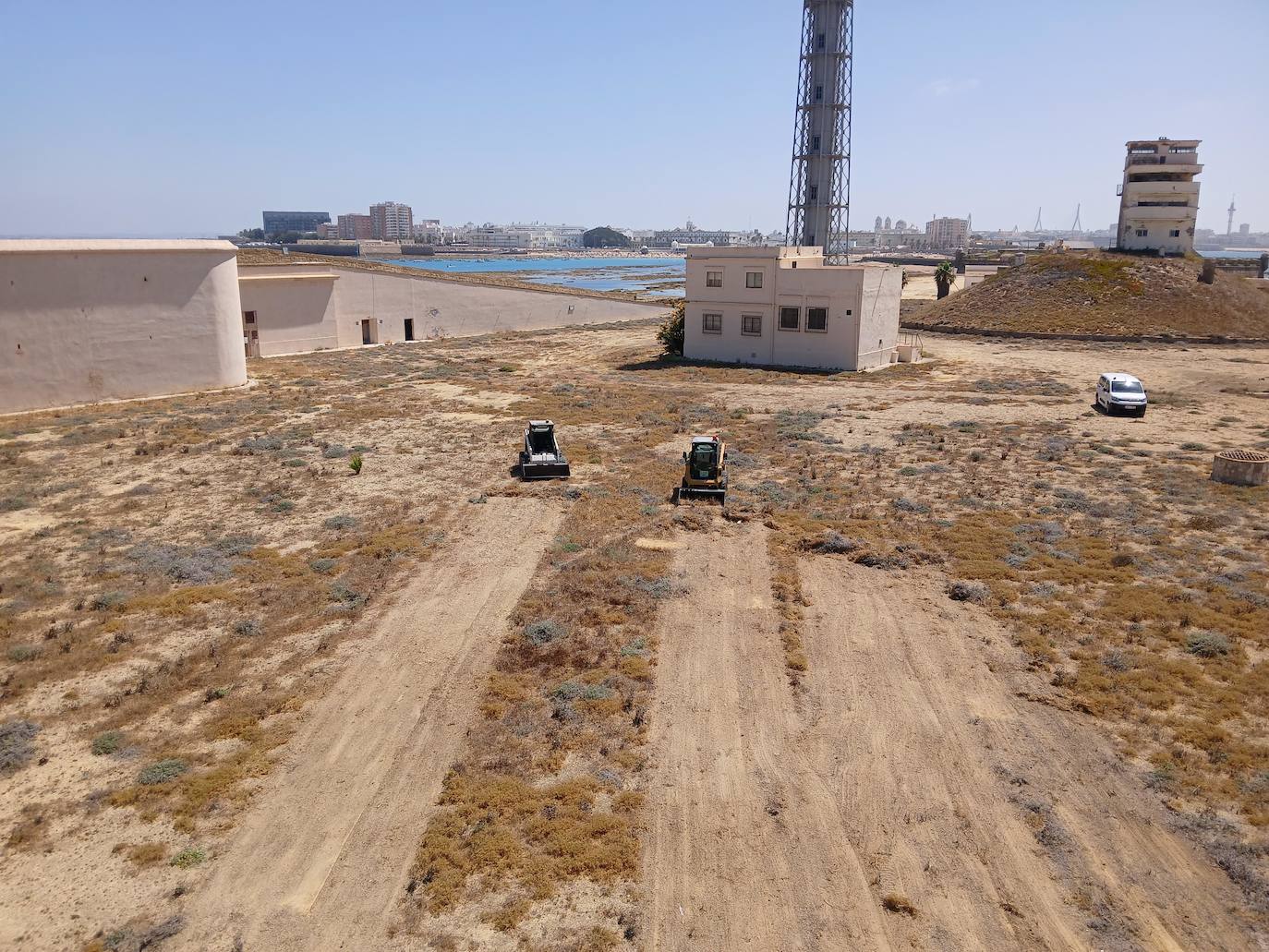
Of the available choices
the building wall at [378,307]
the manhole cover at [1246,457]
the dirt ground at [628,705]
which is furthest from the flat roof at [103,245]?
the manhole cover at [1246,457]

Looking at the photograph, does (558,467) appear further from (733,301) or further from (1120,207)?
(1120,207)

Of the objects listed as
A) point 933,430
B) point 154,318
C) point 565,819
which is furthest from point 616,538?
point 154,318

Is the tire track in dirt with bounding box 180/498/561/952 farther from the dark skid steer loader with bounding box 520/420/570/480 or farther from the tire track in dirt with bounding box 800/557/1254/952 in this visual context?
the dark skid steer loader with bounding box 520/420/570/480

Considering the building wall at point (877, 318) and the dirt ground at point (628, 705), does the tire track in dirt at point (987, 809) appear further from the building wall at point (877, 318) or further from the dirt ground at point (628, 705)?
the building wall at point (877, 318)

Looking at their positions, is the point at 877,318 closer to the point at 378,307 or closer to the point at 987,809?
the point at 378,307

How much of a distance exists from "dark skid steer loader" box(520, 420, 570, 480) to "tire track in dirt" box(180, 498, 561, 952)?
8114mm

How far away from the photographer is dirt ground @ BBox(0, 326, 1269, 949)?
30.9ft

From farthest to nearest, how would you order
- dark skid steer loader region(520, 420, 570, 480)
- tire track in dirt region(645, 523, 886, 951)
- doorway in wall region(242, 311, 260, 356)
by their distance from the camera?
doorway in wall region(242, 311, 260, 356) → dark skid steer loader region(520, 420, 570, 480) → tire track in dirt region(645, 523, 886, 951)

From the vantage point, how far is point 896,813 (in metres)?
10.9

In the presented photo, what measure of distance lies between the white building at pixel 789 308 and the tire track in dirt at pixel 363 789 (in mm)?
35423

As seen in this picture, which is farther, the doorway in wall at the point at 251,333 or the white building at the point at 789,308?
the doorway in wall at the point at 251,333

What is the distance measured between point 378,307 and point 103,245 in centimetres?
2442

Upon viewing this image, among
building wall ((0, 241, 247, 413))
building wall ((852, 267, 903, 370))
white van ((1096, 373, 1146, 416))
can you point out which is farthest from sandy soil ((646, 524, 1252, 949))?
building wall ((852, 267, 903, 370))

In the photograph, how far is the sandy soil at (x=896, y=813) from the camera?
915 cm
